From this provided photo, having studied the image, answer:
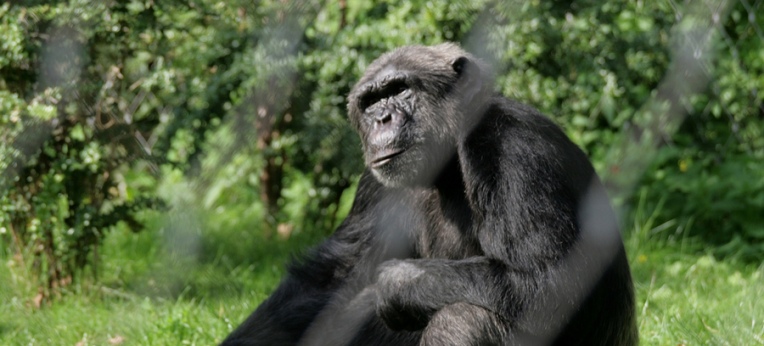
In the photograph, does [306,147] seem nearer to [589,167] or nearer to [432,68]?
[432,68]

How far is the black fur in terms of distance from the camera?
3723 millimetres

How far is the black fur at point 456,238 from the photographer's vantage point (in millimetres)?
3723

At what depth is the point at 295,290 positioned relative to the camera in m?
4.58

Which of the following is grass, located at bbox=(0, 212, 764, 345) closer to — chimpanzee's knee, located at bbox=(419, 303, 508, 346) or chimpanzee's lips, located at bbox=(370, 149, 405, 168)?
chimpanzee's knee, located at bbox=(419, 303, 508, 346)

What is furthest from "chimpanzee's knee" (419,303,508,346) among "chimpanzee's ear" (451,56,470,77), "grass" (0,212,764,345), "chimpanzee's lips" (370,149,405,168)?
"chimpanzee's ear" (451,56,470,77)

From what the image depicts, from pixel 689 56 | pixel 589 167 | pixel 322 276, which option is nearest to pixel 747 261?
pixel 689 56

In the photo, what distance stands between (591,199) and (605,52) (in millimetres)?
2787

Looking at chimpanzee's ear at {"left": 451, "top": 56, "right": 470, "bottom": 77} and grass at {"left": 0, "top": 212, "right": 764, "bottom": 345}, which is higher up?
chimpanzee's ear at {"left": 451, "top": 56, "right": 470, "bottom": 77}

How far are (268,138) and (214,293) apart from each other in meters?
1.62

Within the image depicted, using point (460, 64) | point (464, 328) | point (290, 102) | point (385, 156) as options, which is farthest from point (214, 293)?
point (464, 328)

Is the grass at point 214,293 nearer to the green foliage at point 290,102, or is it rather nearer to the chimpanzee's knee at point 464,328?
the green foliage at point 290,102

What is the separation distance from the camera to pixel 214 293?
18.6 feet

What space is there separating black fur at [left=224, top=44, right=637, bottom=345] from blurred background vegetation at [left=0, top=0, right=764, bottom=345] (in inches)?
26.4

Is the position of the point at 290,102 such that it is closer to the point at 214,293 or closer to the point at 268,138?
the point at 268,138
